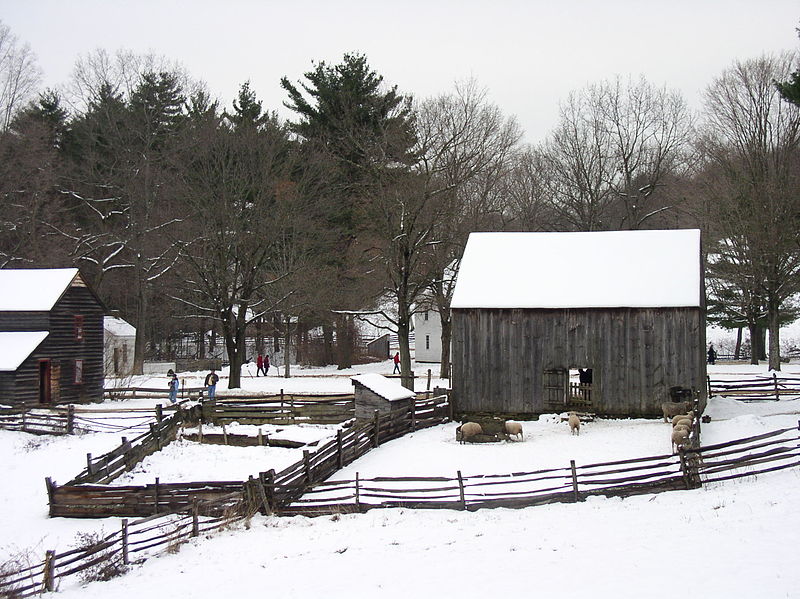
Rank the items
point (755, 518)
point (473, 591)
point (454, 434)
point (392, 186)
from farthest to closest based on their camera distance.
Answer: point (392, 186), point (454, 434), point (755, 518), point (473, 591)

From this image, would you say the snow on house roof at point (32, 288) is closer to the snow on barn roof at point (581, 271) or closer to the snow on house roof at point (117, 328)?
the snow on house roof at point (117, 328)

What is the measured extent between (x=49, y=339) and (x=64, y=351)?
3.37ft

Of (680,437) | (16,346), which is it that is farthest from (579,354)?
(16,346)

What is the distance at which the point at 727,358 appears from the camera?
192 feet

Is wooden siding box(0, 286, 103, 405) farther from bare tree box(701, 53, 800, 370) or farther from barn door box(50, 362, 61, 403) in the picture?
bare tree box(701, 53, 800, 370)

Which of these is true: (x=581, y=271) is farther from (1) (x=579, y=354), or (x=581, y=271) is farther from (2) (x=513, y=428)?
(2) (x=513, y=428)

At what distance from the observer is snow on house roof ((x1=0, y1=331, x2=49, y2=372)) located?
32.9 metres

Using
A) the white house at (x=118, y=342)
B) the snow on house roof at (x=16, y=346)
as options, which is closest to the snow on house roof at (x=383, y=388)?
the snow on house roof at (x=16, y=346)

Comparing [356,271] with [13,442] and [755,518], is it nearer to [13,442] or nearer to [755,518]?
[13,442]

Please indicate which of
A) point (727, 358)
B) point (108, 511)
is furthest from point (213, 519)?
point (727, 358)

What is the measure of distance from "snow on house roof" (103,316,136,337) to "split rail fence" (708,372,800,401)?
3606 centimetres

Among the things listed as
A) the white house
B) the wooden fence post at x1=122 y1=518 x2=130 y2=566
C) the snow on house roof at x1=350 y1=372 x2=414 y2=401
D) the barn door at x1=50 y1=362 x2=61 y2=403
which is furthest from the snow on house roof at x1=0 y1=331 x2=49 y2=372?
the wooden fence post at x1=122 y1=518 x2=130 y2=566

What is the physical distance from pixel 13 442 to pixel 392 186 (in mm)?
21142

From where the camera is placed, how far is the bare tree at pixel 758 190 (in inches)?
1626
